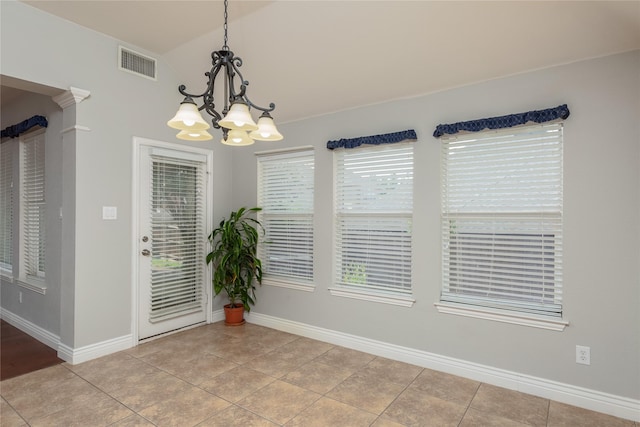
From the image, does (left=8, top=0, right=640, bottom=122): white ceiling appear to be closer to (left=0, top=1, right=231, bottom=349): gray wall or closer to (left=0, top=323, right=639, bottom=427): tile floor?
(left=0, top=1, right=231, bottom=349): gray wall

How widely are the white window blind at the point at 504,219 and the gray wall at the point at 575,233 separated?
0.09 meters

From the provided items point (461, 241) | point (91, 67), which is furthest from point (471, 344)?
point (91, 67)

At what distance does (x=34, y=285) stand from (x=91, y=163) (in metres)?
1.61

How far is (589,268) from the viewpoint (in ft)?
8.23

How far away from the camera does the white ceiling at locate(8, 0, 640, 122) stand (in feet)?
7.81

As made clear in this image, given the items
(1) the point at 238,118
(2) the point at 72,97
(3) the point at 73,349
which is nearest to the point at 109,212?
(2) the point at 72,97

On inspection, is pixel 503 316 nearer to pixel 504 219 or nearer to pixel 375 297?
pixel 504 219

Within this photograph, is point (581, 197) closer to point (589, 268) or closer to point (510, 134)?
point (589, 268)

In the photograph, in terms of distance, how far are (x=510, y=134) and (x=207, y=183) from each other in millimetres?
3259

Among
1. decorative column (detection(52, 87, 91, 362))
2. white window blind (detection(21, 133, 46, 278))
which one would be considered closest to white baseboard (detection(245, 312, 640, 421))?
decorative column (detection(52, 87, 91, 362))

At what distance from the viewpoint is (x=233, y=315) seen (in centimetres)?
430

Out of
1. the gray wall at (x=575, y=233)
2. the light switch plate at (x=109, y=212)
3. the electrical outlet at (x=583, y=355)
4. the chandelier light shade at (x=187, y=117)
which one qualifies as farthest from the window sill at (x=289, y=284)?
the chandelier light shade at (x=187, y=117)

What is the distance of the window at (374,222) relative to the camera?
11.0 ft

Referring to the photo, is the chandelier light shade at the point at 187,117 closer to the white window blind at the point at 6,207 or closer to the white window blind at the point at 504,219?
the white window blind at the point at 504,219
